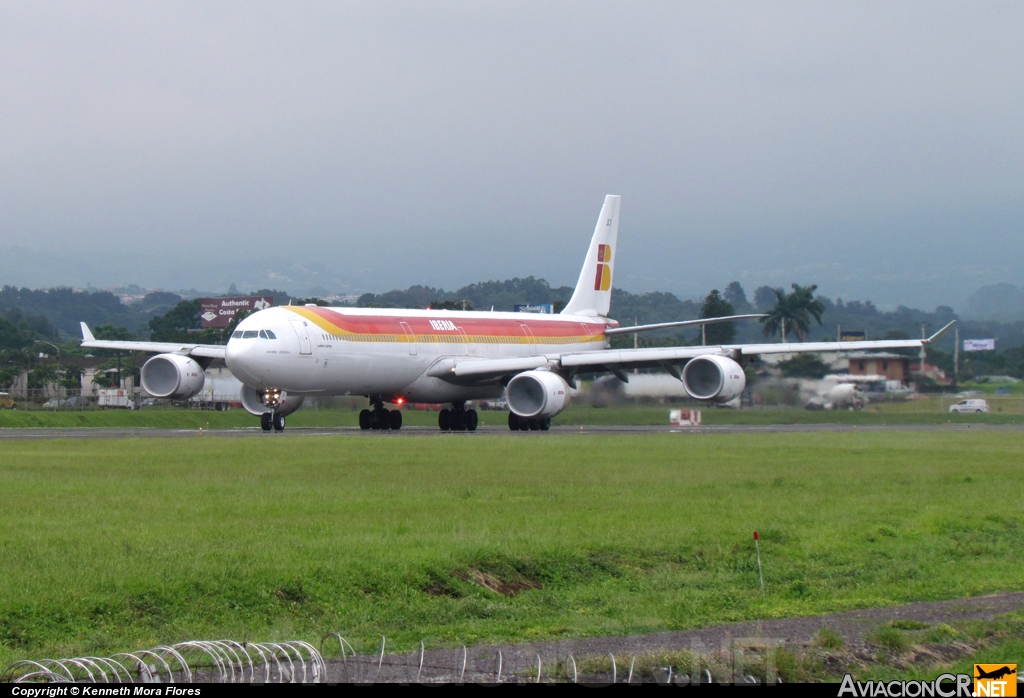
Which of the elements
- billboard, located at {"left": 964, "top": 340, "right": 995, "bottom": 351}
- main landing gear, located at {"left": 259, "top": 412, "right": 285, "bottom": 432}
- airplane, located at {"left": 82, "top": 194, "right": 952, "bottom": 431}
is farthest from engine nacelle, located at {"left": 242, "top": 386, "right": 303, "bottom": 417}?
billboard, located at {"left": 964, "top": 340, "right": 995, "bottom": 351}

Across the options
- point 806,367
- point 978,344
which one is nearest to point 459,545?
point 806,367

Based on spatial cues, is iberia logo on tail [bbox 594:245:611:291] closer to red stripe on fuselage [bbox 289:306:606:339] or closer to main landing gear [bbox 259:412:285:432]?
red stripe on fuselage [bbox 289:306:606:339]

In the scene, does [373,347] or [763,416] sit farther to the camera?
[763,416]

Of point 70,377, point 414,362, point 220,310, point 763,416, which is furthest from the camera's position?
point 220,310

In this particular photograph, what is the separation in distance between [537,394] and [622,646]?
2875cm

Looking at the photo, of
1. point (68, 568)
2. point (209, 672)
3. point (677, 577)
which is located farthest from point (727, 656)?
point (68, 568)

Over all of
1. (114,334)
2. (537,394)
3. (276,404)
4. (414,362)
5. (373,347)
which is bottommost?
(276,404)

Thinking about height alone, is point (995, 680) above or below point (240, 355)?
below

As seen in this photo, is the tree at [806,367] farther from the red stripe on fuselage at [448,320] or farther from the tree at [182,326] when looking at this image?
the tree at [182,326]

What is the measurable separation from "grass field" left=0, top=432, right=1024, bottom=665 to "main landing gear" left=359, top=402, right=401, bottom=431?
1589cm

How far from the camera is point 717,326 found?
192 ft

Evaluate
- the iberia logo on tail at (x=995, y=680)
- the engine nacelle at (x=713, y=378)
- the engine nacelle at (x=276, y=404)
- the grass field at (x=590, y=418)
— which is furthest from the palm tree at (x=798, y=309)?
the iberia logo on tail at (x=995, y=680)

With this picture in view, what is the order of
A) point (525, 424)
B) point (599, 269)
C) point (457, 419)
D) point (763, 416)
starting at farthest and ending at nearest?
point (599, 269) → point (763, 416) → point (457, 419) → point (525, 424)

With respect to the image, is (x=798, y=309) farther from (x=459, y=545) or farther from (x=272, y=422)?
(x=459, y=545)
